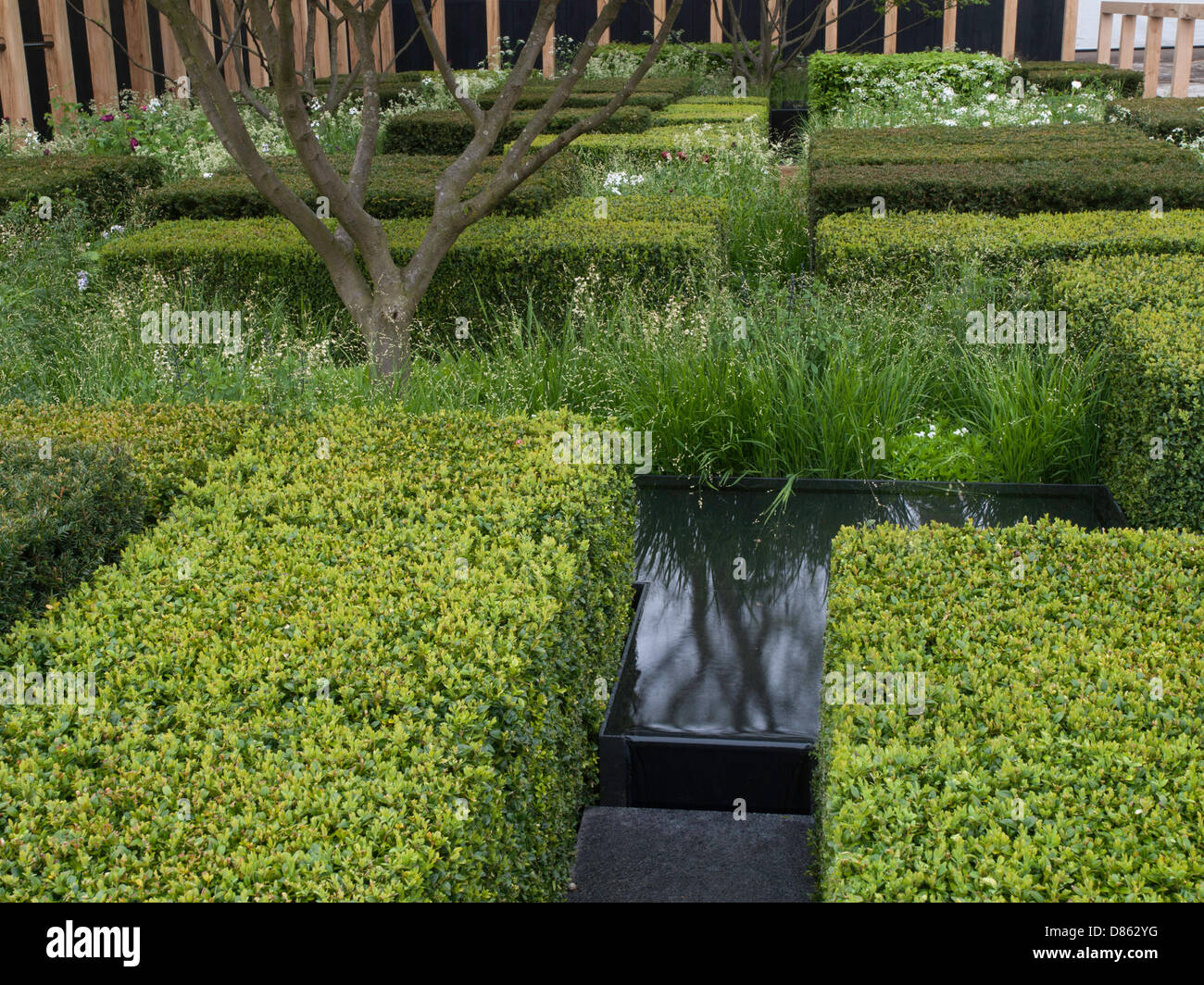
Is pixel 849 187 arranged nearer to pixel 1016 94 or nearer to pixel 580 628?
pixel 580 628

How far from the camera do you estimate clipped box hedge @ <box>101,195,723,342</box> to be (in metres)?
7.62

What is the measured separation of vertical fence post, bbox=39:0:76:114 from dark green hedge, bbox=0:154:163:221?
3.82 meters

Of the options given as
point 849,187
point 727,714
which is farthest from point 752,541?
point 849,187

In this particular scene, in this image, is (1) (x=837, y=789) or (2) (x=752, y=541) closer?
(1) (x=837, y=789)

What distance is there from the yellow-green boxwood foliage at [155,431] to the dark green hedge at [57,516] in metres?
0.11

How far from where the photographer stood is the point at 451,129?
1325 centimetres

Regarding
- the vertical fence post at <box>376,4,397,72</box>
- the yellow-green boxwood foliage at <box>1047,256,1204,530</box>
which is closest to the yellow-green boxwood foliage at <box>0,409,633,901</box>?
the yellow-green boxwood foliage at <box>1047,256,1204,530</box>

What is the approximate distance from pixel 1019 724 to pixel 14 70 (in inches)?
542

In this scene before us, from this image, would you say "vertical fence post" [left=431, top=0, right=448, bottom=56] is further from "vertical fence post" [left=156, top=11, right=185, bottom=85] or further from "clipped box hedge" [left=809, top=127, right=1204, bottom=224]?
"clipped box hedge" [left=809, top=127, right=1204, bottom=224]

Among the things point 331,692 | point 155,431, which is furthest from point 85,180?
point 331,692

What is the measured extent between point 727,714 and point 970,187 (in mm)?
6048

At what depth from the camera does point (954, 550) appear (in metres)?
3.47

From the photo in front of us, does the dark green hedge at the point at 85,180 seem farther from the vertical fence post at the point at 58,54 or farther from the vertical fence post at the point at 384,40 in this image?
the vertical fence post at the point at 384,40

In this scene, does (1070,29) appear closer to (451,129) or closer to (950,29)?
(950,29)
